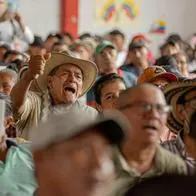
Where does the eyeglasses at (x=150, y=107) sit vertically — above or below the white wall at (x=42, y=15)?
above

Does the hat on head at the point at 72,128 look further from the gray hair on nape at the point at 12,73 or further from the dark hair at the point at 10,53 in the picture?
the dark hair at the point at 10,53

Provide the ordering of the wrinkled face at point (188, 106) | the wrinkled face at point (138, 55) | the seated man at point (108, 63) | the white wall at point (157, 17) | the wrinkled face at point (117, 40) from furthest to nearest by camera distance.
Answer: the white wall at point (157, 17) < the wrinkled face at point (117, 40) < the wrinkled face at point (138, 55) < the seated man at point (108, 63) < the wrinkled face at point (188, 106)

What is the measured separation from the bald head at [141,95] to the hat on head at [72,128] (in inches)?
22.6

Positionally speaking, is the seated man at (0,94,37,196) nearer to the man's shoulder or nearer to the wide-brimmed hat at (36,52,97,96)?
the man's shoulder

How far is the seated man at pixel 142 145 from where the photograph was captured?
2.66 meters

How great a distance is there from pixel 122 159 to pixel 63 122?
2.18 feet

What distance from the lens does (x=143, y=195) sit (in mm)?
2023

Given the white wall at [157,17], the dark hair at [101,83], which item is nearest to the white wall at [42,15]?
the white wall at [157,17]

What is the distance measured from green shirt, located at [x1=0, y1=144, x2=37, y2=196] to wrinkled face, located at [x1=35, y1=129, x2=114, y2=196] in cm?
85

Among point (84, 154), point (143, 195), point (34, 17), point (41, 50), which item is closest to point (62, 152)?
point (84, 154)

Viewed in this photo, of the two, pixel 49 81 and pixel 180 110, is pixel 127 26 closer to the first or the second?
pixel 49 81

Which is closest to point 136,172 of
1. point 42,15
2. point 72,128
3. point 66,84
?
point 72,128

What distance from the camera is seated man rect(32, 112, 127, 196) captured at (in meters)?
1.96

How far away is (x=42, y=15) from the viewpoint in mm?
9844
